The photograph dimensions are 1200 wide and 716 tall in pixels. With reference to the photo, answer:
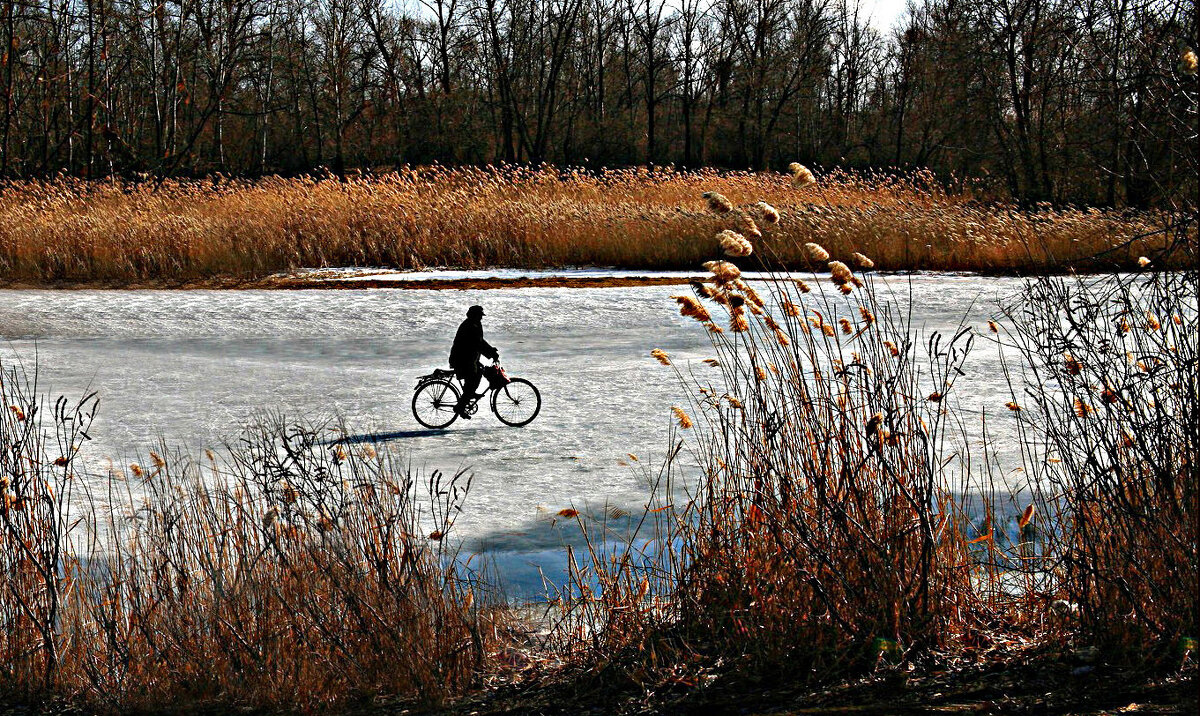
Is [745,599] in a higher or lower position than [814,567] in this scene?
lower

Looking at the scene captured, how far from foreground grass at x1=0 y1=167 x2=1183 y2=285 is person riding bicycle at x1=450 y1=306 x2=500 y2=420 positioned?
814 cm

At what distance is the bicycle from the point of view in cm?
735

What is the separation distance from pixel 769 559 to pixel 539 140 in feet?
114

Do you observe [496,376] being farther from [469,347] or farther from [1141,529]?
[1141,529]

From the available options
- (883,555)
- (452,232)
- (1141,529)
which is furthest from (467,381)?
(452,232)

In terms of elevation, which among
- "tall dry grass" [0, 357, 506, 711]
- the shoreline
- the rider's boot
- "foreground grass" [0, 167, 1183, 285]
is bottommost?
"tall dry grass" [0, 357, 506, 711]

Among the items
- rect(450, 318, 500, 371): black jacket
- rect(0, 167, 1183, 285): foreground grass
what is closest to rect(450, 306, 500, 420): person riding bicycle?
rect(450, 318, 500, 371): black jacket

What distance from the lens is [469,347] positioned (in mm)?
7430

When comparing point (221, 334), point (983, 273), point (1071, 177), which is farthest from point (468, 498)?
point (1071, 177)

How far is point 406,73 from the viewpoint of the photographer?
42750 mm

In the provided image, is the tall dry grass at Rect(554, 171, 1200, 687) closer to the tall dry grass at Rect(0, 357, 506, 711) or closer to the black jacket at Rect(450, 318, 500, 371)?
the tall dry grass at Rect(0, 357, 506, 711)

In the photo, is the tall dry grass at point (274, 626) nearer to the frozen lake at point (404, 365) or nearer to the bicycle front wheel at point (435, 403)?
the frozen lake at point (404, 365)

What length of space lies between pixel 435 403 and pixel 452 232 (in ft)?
31.1

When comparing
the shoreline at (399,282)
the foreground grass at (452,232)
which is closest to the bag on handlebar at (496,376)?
the shoreline at (399,282)
